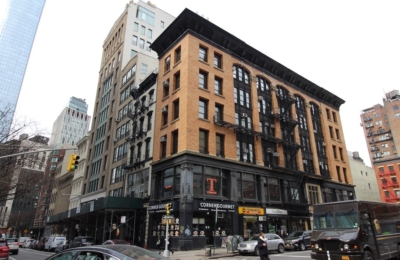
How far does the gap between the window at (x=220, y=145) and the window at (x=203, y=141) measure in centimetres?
148

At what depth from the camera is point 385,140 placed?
85.2 metres


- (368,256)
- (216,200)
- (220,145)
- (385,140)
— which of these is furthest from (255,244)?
(385,140)

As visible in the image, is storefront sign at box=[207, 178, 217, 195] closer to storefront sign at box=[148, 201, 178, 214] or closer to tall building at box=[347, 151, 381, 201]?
storefront sign at box=[148, 201, 178, 214]

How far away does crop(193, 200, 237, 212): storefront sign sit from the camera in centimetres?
2528

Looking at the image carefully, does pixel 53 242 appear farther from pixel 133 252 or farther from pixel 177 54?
pixel 133 252

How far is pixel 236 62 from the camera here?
35312 mm

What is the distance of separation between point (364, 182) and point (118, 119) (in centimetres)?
5873

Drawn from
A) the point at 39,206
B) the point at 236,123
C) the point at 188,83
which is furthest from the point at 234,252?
the point at 39,206

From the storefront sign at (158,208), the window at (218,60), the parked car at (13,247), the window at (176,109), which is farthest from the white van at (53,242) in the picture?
the window at (218,60)

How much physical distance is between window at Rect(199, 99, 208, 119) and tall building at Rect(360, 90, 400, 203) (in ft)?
215

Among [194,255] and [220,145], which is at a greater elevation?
[220,145]

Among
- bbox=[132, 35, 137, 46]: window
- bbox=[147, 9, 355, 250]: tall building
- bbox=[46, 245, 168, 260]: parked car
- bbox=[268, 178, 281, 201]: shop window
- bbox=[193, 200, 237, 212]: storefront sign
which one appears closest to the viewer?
bbox=[46, 245, 168, 260]: parked car

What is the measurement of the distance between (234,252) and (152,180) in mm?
12505

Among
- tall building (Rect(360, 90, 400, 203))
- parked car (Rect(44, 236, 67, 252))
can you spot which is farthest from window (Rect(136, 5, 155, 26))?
tall building (Rect(360, 90, 400, 203))
